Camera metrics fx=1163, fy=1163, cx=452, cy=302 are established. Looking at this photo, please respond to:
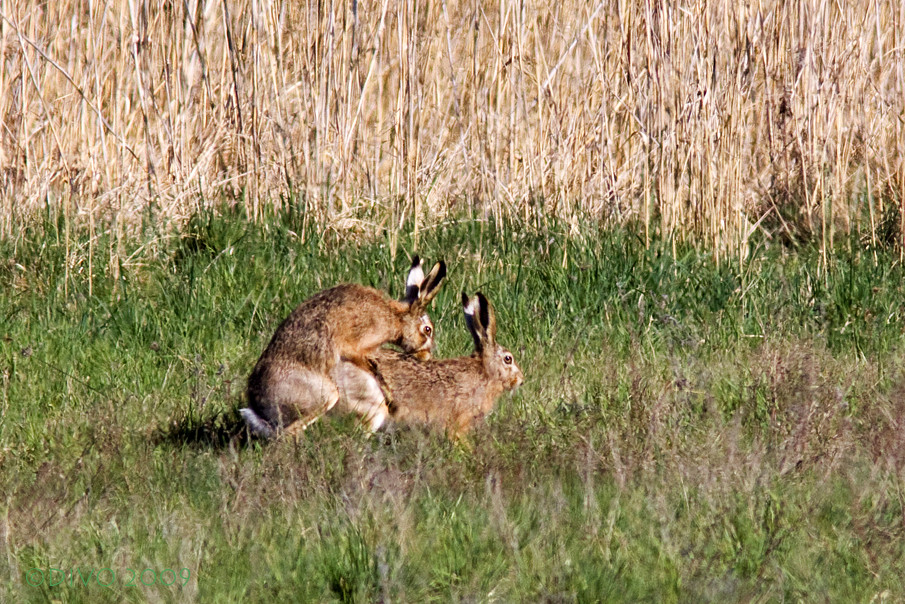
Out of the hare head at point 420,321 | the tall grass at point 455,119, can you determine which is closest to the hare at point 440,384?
the hare head at point 420,321

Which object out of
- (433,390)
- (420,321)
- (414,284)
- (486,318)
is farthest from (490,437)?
(414,284)

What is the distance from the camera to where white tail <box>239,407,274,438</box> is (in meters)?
4.72

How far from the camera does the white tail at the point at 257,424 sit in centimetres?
472

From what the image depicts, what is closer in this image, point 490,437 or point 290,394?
point 490,437

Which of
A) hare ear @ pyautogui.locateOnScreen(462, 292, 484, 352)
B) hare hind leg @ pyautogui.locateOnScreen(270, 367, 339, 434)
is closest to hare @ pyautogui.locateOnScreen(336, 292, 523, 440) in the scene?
hare ear @ pyautogui.locateOnScreen(462, 292, 484, 352)

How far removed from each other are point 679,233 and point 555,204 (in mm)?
845

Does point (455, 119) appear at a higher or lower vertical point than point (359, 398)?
higher

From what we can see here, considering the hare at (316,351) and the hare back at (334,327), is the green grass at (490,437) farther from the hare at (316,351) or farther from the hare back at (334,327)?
the hare back at (334,327)

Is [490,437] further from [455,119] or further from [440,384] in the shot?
[455,119]

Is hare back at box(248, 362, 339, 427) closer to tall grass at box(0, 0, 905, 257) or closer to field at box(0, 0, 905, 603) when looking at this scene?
field at box(0, 0, 905, 603)

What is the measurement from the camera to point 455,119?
875 cm

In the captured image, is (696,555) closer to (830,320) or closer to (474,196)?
(830,320)

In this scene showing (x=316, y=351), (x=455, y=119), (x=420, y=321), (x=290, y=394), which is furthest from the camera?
(x=455, y=119)

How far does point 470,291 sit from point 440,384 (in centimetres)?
147
